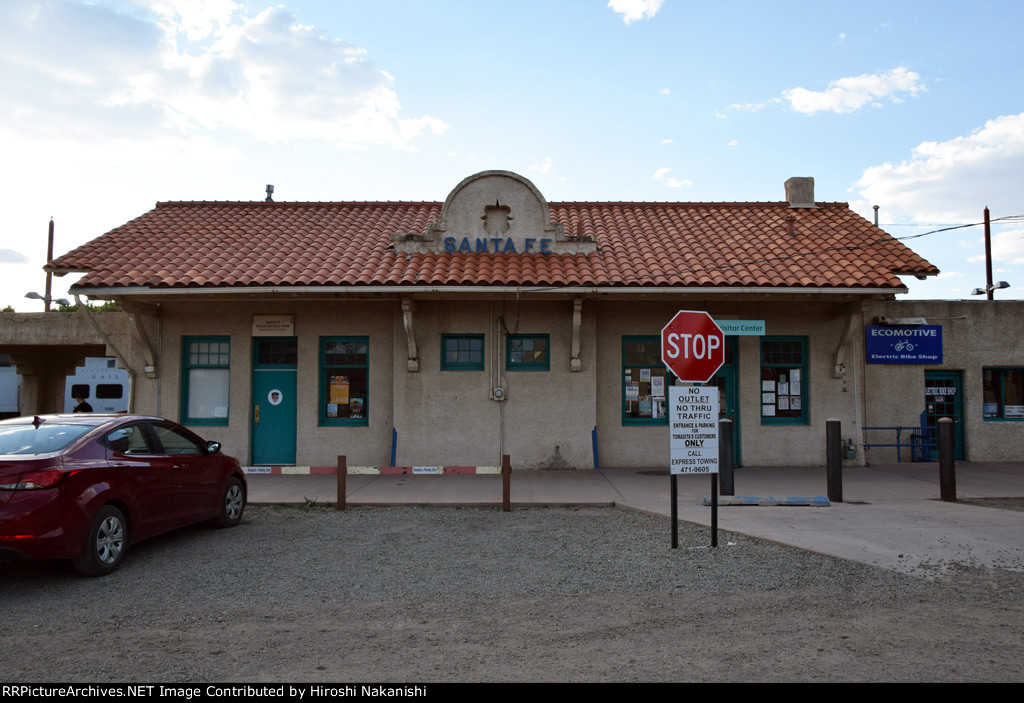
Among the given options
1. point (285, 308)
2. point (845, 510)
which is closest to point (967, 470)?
point (845, 510)

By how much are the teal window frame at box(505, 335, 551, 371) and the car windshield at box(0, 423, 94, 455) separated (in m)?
7.69

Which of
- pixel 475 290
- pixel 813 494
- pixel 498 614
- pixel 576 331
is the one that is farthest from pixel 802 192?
pixel 498 614

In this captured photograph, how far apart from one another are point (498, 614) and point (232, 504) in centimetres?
480

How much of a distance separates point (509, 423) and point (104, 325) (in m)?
8.96

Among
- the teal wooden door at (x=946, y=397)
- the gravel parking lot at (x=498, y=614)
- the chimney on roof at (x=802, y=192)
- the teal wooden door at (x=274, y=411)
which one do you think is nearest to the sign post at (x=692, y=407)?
the gravel parking lot at (x=498, y=614)

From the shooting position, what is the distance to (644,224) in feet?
52.2

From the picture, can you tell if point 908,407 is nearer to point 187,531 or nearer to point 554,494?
point 554,494

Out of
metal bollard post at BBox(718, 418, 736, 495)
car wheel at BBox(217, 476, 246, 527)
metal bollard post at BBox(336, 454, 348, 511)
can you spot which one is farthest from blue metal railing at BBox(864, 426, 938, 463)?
car wheel at BBox(217, 476, 246, 527)

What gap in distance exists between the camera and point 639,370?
A: 45.5 ft

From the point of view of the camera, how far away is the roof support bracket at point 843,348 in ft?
43.6

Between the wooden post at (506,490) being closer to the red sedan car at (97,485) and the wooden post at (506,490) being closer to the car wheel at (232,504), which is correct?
the car wheel at (232,504)

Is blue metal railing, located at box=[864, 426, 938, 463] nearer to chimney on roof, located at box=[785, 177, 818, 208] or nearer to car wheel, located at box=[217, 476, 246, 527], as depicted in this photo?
chimney on roof, located at box=[785, 177, 818, 208]

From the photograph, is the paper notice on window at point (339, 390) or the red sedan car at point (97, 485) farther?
the paper notice on window at point (339, 390)

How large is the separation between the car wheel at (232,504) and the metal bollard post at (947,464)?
9.66 meters
